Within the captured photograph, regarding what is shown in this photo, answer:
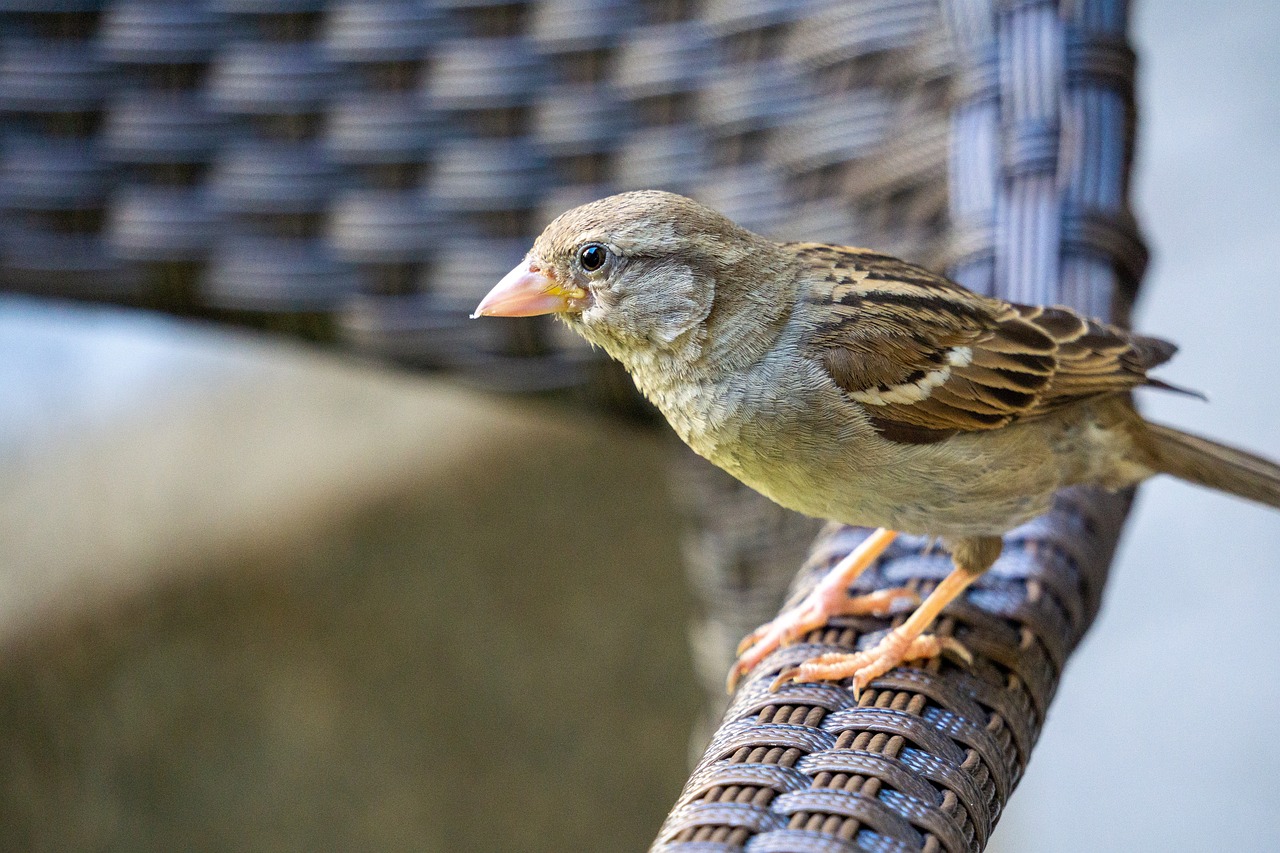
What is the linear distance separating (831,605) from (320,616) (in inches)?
64.6

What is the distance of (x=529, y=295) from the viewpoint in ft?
4.57

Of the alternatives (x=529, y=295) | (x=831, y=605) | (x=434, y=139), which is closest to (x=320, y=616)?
(x=434, y=139)

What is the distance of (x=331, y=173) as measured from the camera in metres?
1.80

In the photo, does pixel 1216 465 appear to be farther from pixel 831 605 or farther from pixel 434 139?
pixel 434 139

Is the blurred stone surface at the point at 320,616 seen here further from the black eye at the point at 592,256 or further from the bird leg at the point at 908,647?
the bird leg at the point at 908,647

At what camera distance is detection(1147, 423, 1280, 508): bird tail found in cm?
148

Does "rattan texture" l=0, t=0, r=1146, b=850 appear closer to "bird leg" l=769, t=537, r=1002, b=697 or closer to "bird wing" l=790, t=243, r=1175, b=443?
"bird wing" l=790, t=243, r=1175, b=443

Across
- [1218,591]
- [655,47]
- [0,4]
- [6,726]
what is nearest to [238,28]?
[0,4]

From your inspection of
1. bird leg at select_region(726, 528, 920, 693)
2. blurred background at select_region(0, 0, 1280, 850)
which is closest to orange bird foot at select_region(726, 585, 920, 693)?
bird leg at select_region(726, 528, 920, 693)

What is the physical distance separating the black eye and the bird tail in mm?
656

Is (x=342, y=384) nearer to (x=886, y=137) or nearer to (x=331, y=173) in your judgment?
(x=331, y=173)

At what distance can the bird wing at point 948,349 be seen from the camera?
53.6 inches

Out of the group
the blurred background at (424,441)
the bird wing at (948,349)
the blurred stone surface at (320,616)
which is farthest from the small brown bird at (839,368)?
the blurred stone surface at (320,616)

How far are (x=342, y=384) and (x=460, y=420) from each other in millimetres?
329
